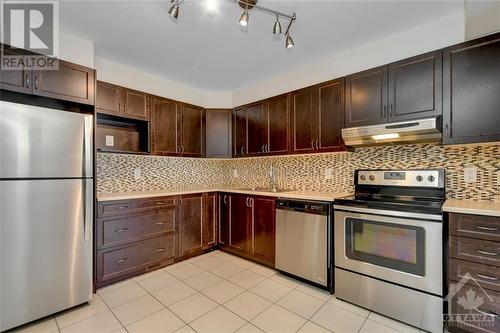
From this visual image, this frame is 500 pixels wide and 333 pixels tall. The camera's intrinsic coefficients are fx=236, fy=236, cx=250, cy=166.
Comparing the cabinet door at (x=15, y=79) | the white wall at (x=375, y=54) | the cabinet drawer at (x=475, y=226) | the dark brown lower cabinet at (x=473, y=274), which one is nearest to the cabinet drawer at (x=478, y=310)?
the dark brown lower cabinet at (x=473, y=274)

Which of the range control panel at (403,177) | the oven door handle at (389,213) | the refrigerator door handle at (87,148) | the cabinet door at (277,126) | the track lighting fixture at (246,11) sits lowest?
the oven door handle at (389,213)

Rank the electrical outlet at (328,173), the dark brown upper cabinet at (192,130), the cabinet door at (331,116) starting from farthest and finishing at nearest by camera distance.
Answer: the dark brown upper cabinet at (192,130) < the electrical outlet at (328,173) < the cabinet door at (331,116)

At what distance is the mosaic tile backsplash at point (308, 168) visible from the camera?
6.82ft

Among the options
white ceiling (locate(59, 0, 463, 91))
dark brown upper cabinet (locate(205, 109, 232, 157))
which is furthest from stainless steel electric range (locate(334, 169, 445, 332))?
dark brown upper cabinet (locate(205, 109, 232, 157))

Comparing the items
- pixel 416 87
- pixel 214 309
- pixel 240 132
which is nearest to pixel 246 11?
pixel 416 87

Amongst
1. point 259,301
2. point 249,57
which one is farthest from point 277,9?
point 259,301

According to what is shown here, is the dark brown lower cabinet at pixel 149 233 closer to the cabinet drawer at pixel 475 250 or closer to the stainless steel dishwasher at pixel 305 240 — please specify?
the stainless steel dishwasher at pixel 305 240

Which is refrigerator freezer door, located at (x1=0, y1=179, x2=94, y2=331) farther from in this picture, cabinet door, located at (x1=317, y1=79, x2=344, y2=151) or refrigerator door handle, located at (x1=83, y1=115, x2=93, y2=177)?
cabinet door, located at (x1=317, y1=79, x2=344, y2=151)

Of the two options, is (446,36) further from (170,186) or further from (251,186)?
(170,186)

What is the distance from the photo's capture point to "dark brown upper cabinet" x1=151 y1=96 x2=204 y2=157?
126 inches

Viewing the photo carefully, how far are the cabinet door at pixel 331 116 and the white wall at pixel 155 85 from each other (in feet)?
5.79

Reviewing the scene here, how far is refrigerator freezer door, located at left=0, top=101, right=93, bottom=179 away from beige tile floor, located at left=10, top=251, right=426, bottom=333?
1209 mm

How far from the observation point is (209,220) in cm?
350

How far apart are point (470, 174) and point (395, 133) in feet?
2.36
